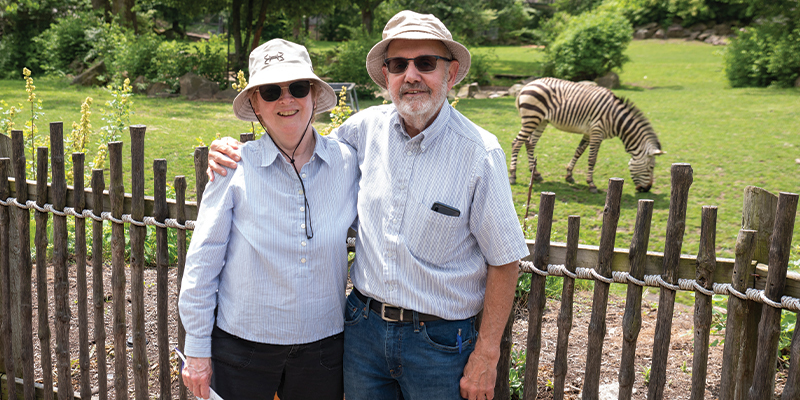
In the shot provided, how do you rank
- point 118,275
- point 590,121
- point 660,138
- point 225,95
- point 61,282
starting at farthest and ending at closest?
point 225,95 → point 660,138 → point 590,121 → point 61,282 → point 118,275

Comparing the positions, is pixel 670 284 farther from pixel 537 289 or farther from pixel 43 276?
pixel 43 276

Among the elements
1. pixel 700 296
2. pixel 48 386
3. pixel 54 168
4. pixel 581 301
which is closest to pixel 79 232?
pixel 54 168

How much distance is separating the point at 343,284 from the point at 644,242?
46.3 inches

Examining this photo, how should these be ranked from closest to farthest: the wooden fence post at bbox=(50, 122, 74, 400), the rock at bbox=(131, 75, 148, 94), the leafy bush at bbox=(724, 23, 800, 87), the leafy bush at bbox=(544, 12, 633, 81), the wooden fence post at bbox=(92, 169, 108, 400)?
the wooden fence post at bbox=(92, 169, 108, 400) → the wooden fence post at bbox=(50, 122, 74, 400) → the rock at bbox=(131, 75, 148, 94) → the leafy bush at bbox=(724, 23, 800, 87) → the leafy bush at bbox=(544, 12, 633, 81)

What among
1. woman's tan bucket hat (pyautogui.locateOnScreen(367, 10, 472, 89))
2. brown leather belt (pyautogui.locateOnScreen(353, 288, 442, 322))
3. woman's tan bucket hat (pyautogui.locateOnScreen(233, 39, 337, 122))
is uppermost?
woman's tan bucket hat (pyautogui.locateOnScreen(367, 10, 472, 89))

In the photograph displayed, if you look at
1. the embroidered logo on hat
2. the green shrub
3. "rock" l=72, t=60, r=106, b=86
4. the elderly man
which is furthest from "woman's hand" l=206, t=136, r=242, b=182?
the green shrub

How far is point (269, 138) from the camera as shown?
8.27ft

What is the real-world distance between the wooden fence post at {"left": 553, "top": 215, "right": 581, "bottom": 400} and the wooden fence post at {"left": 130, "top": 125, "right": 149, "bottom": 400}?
77.8 inches

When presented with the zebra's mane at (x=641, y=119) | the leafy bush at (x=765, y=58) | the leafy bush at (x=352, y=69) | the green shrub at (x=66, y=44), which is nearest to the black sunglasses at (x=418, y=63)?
the zebra's mane at (x=641, y=119)

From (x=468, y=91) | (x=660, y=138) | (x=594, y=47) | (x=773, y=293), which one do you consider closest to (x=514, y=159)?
(x=660, y=138)

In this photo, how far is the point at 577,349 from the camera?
4223mm

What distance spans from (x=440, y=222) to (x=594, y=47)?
21688 millimetres

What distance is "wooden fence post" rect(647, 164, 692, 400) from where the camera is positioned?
2.38 m

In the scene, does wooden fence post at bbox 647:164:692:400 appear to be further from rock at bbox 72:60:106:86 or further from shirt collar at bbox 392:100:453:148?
rock at bbox 72:60:106:86
